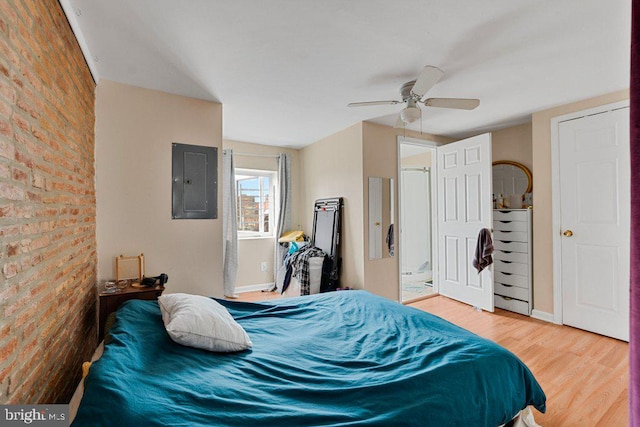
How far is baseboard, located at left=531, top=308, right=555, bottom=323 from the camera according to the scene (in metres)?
3.39

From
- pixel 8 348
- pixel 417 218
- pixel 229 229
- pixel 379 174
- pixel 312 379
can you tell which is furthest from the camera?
pixel 417 218

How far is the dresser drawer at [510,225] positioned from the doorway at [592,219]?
362mm

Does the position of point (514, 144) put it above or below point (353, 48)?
below

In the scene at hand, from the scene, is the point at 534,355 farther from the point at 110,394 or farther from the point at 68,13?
the point at 68,13

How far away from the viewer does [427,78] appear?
2.15 m

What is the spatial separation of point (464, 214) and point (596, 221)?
1312 mm

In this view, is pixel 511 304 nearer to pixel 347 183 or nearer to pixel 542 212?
pixel 542 212

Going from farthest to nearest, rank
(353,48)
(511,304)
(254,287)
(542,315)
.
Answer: (254,287) → (511,304) → (542,315) → (353,48)

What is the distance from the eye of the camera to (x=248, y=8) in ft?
5.65

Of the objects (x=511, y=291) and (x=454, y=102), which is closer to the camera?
(x=454, y=102)

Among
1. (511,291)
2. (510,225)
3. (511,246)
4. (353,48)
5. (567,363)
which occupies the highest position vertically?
(353,48)

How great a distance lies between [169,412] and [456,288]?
3.97 metres

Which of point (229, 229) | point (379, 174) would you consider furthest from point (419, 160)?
point (229, 229)

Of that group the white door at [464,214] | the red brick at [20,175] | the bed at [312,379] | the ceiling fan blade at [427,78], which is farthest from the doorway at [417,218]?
the red brick at [20,175]
